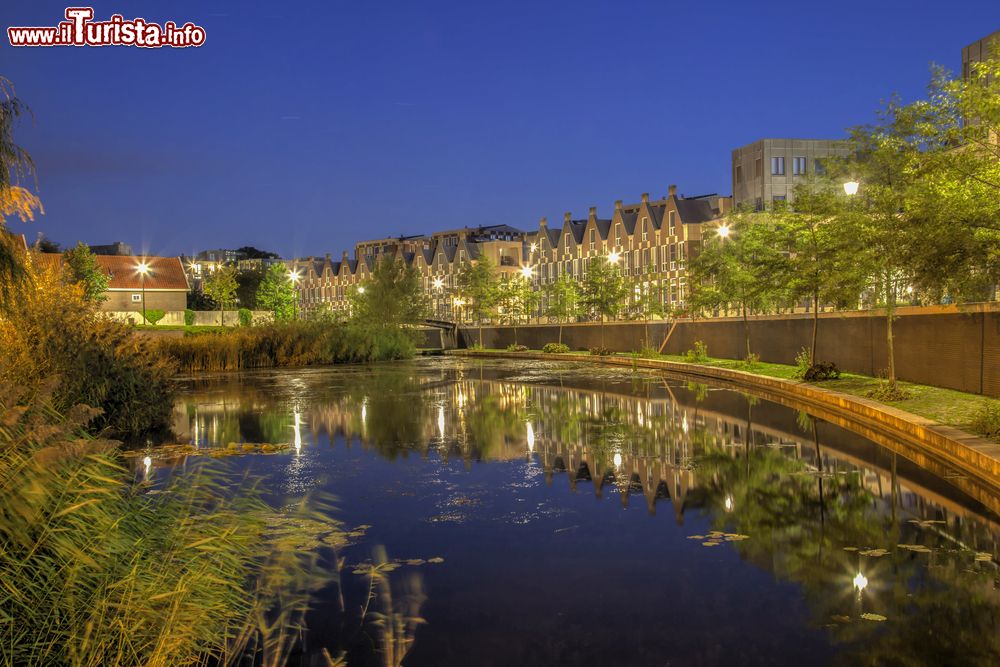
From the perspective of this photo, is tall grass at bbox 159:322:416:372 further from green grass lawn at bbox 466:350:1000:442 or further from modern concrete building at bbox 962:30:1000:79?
modern concrete building at bbox 962:30:1000:79

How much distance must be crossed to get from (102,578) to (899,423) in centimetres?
1561

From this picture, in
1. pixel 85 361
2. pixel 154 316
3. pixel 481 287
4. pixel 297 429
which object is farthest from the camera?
pixel 481 287

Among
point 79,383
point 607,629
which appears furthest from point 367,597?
point 79,383

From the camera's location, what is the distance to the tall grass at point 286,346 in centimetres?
4784

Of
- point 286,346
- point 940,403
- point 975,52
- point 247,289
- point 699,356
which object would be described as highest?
point 975,52

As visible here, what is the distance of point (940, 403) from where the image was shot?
1934cm

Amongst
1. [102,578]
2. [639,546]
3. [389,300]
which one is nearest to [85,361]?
[639,546]

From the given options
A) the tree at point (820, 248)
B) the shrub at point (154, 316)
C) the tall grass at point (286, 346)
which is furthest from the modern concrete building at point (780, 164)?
the shrub at point (154, 316)

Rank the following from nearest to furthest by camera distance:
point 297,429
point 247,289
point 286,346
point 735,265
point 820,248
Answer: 1. point 297,429
2. point 820,248
3. point 735,265
4. point 286,346
5. point 247,289

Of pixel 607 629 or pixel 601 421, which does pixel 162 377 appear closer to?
pixel 601 421

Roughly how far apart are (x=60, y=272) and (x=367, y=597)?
657 inches

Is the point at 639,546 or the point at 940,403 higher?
the point at 940,403

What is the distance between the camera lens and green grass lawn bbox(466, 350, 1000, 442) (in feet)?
47.6

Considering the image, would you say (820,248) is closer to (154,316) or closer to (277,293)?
(154,316)
